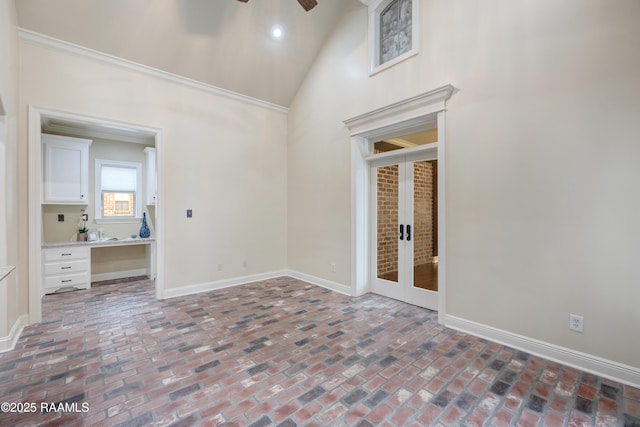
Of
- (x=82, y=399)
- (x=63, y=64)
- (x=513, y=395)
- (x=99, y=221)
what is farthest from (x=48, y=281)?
(x=513, y=395)

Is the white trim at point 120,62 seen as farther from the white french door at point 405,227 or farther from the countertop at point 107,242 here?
the countertop at point 107,242

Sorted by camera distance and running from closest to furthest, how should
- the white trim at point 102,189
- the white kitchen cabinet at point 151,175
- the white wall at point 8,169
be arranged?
the white wall at point 8,169 < the white trim at point 102,189 < the white kitchen cabinet at point 151,175

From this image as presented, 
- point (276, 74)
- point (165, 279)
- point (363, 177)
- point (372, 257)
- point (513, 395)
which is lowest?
point (513, 395)

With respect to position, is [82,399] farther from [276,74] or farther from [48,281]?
[276,74]

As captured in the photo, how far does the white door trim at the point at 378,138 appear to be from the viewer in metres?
3.30

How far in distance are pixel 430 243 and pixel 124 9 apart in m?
4.87

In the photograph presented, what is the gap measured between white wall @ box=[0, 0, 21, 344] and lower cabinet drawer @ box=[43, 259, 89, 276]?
5.30ft

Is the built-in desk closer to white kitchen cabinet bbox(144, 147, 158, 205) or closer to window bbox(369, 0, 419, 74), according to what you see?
white kitchen cabinet bbox(144, 147, 158, 205)

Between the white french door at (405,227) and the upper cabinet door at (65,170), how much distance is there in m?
5.15

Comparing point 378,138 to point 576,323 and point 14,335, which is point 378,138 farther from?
point 14,335

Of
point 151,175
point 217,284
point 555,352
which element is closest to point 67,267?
point 151,175

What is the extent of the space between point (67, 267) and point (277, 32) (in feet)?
16.9

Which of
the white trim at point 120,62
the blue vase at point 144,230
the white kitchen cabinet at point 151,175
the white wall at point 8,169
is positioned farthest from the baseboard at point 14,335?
the white trim at point 120,62

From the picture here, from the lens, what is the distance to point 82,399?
2.02m
